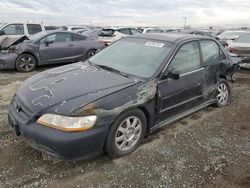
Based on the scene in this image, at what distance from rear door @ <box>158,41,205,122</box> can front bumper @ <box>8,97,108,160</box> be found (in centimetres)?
114

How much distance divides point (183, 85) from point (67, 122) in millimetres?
2006

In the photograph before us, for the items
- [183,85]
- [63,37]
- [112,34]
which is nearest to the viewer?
[183,85]

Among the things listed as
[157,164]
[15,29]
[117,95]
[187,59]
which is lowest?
[157,164]

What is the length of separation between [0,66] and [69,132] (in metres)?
6.55

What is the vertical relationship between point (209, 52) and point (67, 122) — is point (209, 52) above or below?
above

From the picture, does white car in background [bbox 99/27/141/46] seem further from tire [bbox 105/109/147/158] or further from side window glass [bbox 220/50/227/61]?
tire [bbox 105/109/147/158]

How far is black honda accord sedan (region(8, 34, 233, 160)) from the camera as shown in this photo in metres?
2.80

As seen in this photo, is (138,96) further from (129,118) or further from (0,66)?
(0,66)

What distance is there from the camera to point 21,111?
10.2 ft

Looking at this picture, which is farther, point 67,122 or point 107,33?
point 107,33

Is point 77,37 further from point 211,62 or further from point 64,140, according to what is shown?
point 64,140

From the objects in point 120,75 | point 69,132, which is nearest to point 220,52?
point 120,75

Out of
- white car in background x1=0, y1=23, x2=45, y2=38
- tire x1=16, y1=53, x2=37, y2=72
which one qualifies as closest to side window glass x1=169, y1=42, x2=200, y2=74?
tire x1=16, y1=53, x2=37, y2=72

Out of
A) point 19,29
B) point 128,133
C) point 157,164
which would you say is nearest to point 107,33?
point 19,29
